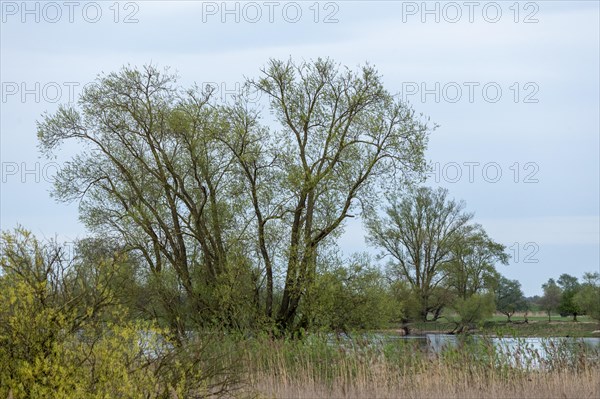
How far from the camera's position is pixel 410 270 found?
47406 mm

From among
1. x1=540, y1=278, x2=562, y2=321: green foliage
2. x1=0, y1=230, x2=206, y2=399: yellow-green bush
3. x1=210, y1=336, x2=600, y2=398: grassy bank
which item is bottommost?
x1=540, y1=278, x2=562, y2=321: green foliage

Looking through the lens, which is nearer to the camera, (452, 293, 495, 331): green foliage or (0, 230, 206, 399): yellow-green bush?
(0, 230, 206, 399): yellow-green bush

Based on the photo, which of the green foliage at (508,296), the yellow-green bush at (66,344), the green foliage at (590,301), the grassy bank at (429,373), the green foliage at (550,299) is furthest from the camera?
the green foliage at (550,299)

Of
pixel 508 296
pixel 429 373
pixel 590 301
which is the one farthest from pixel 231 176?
pixel 508 296

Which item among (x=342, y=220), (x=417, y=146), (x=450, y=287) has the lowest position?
(x=450, y=287)

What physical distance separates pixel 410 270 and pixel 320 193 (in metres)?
24.3

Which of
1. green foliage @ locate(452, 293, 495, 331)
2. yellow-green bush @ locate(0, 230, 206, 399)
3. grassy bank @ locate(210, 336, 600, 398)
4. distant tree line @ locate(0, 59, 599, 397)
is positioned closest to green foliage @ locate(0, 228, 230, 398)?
yellow-green bush @ locate(0, 230, 206, 399)

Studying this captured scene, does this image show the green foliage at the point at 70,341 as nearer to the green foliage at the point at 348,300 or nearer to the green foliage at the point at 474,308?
the green foliage at the point at 348,300

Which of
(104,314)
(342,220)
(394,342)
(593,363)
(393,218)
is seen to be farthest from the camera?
(393,218)

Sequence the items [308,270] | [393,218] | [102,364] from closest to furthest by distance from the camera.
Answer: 1. [102,364]
2. [308,270]
3. [393,218]

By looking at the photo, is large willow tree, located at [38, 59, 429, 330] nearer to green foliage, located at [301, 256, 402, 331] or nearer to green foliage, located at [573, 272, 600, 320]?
green foliage, located at [301, 256, 402, 331]

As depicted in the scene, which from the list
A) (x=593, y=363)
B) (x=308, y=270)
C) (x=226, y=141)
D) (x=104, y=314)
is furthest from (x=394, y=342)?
(x=226, y=141)

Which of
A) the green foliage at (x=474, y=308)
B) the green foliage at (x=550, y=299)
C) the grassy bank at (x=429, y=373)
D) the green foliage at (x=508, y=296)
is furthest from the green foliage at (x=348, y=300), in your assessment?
the green foliage at (x=550, y=299)

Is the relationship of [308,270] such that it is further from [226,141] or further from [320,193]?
[226,141]
